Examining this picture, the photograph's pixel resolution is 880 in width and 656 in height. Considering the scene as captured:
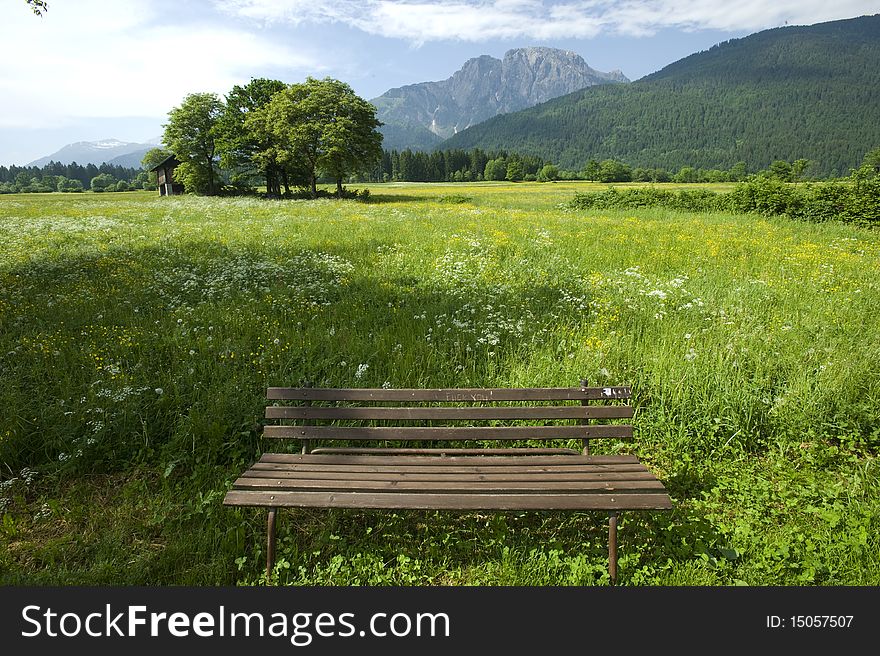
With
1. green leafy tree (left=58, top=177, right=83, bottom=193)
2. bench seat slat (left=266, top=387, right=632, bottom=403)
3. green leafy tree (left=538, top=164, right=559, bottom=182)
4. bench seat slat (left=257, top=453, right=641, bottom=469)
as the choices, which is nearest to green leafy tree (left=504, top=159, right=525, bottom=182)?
green leafy tree (left=538, top=164, right=559, bottom=182)

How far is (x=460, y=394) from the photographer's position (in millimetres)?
3803

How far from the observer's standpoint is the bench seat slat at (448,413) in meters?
3.62

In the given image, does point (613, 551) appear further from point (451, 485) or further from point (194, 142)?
point (194, 142)

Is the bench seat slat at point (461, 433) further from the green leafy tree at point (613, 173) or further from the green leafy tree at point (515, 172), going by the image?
the green leafy tree at point (515, 172)

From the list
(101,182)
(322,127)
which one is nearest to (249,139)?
(322,127)

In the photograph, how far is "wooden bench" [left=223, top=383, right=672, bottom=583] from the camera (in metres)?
2.91

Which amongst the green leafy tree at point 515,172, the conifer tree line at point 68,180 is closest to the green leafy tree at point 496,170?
the green leafy tree at point 515,172

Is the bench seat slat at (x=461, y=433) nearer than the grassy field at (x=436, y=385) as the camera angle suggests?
No

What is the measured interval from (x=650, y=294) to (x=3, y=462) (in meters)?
8.37

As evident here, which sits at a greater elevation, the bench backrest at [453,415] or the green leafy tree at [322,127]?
the green leafy tree at [322,127]

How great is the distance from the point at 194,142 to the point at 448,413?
51.2m

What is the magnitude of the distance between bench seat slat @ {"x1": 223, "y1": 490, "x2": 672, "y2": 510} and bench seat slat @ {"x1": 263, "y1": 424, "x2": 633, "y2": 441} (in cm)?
63

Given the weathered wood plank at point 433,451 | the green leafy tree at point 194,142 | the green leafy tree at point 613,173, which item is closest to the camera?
the weathered wood plank at point 433,451

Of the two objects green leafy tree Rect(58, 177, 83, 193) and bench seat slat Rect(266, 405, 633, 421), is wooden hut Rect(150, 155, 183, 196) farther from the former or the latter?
green leafy tree Rect(58, 177, 83, 193)
